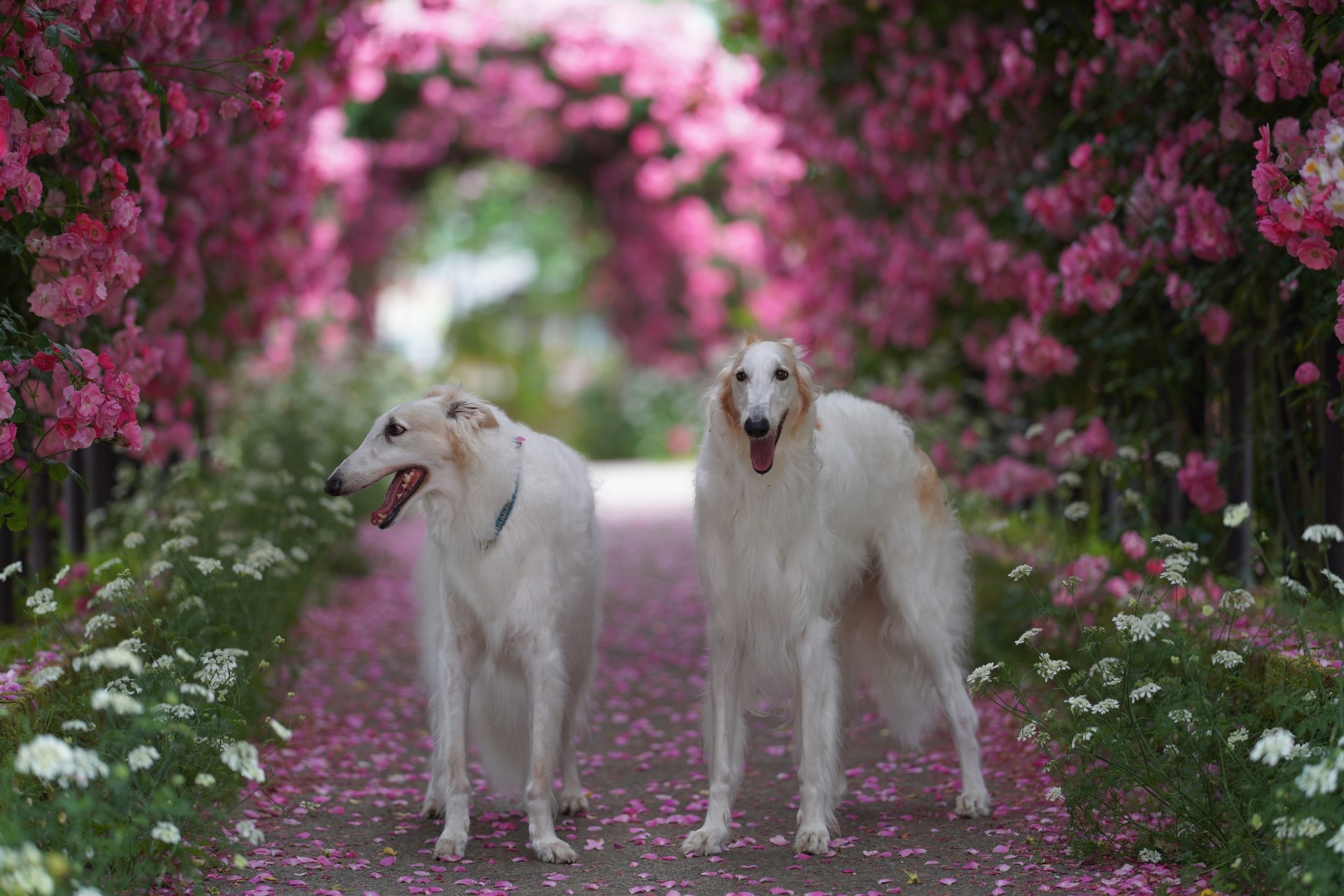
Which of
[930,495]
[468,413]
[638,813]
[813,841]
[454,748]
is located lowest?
[638,813]

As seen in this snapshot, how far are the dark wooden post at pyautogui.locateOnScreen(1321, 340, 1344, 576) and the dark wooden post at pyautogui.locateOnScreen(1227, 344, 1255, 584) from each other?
58 cm

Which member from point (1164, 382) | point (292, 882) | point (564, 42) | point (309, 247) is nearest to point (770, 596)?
point (292, 882)

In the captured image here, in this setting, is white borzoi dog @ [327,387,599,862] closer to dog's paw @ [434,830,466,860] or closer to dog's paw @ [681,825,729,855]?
dog's paw @ [434,830,466,860]

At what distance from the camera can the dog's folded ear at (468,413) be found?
13.7 ft

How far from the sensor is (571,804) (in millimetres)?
4664

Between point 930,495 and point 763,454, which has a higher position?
point 763,454

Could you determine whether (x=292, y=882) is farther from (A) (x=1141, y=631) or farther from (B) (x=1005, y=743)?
(B) (x=1005, y=743)

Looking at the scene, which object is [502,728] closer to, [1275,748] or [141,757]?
[141,757]

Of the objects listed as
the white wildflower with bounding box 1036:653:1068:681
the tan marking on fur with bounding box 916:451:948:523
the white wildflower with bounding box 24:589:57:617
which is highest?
the tan marking on fur with bounding box 916:451:948:523

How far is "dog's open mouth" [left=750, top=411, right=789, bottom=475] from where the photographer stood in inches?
159

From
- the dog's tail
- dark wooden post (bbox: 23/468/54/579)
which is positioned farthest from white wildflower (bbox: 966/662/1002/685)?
dark wooden post (bbox: 23/468/54/579)

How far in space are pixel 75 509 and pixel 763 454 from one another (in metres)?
4.10

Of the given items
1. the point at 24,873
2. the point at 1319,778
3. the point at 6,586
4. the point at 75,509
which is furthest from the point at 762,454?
the point at 75,509

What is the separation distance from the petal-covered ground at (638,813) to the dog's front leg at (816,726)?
141mm
